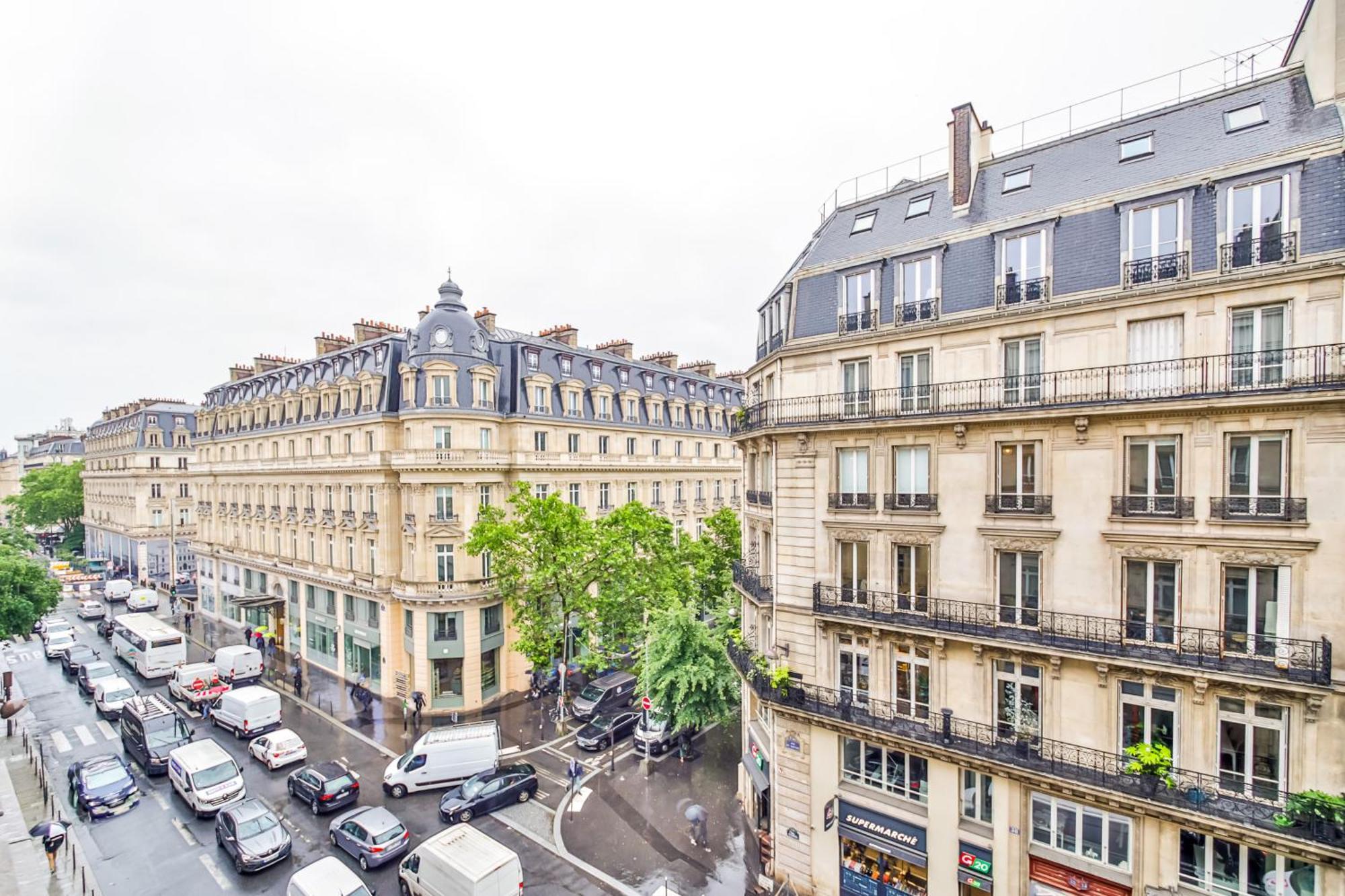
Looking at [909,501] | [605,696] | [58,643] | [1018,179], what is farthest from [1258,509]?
[58,643]

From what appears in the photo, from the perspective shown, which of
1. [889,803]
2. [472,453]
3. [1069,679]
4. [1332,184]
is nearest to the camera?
[1332,184]

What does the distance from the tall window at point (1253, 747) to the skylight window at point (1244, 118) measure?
538 inches

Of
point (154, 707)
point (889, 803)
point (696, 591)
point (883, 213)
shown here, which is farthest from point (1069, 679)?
point (154, 707)

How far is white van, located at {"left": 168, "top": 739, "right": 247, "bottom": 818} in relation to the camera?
2286cm

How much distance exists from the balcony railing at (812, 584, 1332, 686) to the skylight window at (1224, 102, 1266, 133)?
1216cm

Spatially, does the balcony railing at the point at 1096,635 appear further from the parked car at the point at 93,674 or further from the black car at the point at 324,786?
the parked car at the point at 93,674

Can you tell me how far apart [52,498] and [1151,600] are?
120 meters

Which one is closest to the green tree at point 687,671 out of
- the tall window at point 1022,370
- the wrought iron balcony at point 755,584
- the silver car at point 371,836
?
the wrought iron balcony at point 755,584

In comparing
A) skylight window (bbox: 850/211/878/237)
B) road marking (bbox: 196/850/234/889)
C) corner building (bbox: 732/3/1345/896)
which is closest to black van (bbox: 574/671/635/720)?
corner building (bbox: 732/3/1345/896)

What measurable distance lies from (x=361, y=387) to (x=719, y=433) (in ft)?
94.7

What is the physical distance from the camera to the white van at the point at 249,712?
A: 2998 centimetres

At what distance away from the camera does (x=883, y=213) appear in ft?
67.9

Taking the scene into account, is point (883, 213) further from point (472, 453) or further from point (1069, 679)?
point (472, 453)

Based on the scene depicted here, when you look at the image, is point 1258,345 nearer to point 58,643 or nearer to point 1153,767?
point 1153,767
